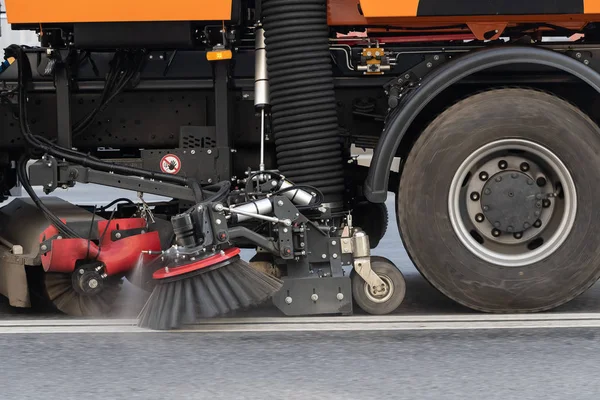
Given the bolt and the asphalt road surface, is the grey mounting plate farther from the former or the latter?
the bolt

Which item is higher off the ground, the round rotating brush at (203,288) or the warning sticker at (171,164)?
the warning sticker at (171,164)

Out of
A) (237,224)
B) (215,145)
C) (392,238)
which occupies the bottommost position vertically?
(392,238)

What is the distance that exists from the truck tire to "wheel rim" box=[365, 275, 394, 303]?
175 millimetres

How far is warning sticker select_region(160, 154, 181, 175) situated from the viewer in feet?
18.3

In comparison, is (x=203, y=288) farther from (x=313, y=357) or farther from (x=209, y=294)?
(x=313, y=357)

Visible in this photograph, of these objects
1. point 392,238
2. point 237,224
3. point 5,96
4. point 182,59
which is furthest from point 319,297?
point 392,238

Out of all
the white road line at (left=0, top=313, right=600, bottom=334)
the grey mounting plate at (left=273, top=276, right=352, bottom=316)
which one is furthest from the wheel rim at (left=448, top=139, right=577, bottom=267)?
the grey mounting plate at (left=273, top=276, right=352, bottom=316)

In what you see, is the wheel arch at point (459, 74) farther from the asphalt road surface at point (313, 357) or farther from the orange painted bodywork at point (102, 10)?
the orange painted bodywork at point (102, 10)

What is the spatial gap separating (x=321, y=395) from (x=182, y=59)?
7.24 feet

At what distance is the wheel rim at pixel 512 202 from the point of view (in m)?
5.29

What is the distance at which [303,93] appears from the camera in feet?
17.8

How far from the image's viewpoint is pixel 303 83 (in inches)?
213

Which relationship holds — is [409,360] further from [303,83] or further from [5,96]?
[5,96]

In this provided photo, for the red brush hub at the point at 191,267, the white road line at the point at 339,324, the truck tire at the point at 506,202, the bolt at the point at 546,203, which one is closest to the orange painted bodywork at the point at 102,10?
the red brush hub at the point at 191,267
